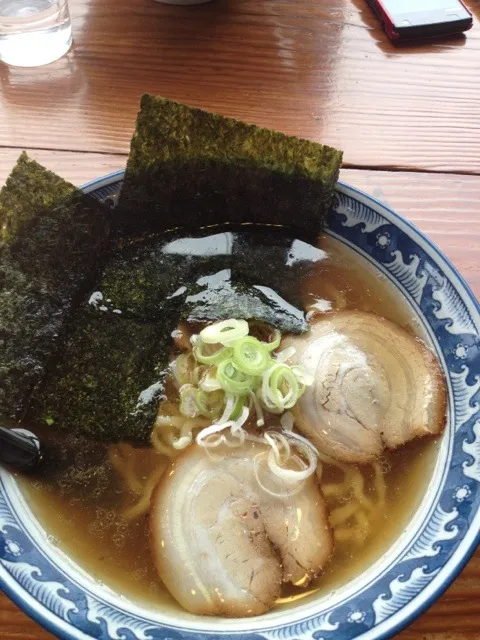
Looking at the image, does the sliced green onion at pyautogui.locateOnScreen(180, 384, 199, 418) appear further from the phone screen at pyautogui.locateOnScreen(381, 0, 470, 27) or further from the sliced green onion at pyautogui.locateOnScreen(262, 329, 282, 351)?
the phone screen at pyautogui.locateOnScreen(381, 0, 470, 27)

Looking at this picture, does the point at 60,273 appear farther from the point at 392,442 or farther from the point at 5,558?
the point at 392,442

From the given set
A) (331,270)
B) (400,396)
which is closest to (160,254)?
(331,270)

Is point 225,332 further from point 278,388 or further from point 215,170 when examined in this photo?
point 215,170

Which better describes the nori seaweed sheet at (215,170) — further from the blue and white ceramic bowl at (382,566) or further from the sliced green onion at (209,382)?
the sliced green onion at (209,382)

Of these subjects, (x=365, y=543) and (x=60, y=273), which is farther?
(x=60, y=273)

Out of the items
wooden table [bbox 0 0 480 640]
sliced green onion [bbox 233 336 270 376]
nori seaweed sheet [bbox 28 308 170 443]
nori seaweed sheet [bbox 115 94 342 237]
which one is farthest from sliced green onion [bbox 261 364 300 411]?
wooden table [bbox 0 0 480 640]

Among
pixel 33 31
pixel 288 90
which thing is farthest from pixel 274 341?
pixel 33 31

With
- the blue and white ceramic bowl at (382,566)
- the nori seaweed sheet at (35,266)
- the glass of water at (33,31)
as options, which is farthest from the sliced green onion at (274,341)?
the glass of water at (33,31)
